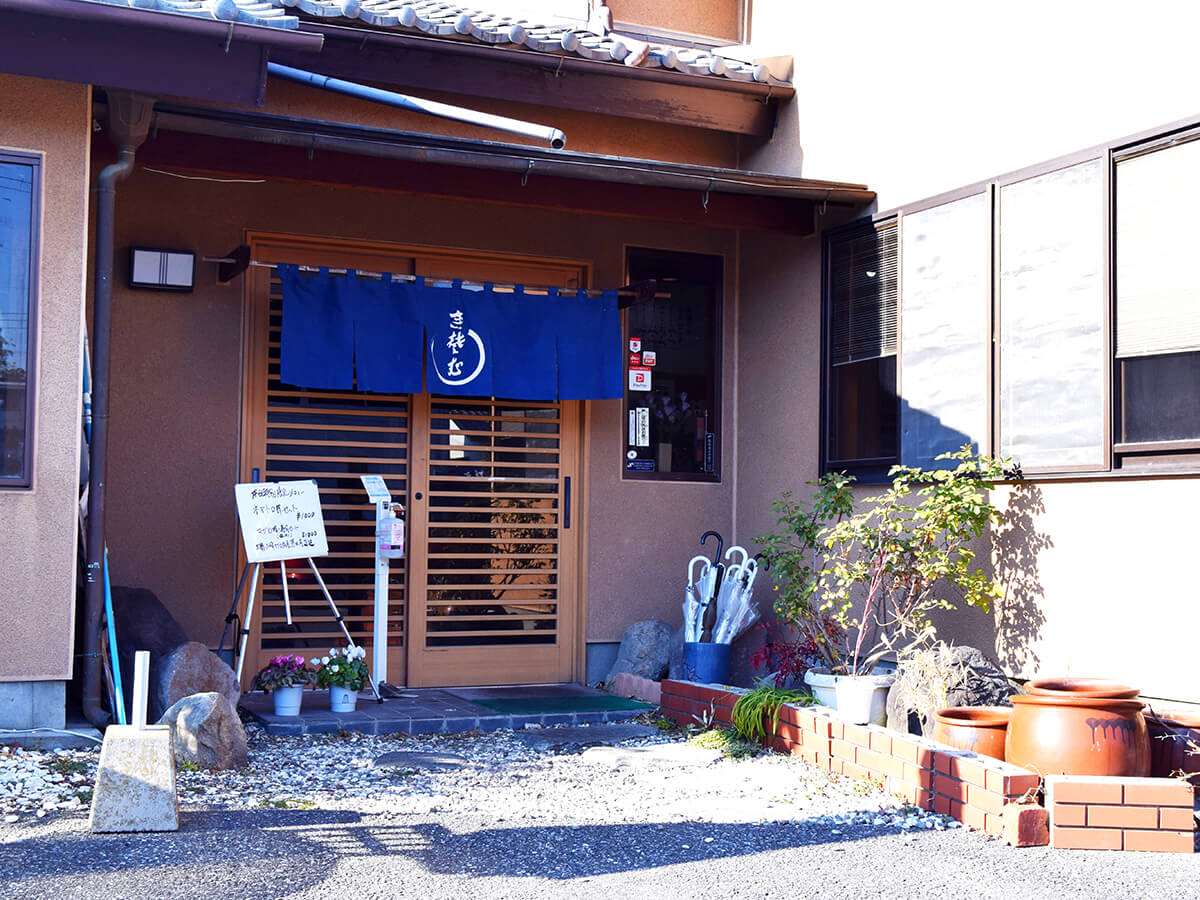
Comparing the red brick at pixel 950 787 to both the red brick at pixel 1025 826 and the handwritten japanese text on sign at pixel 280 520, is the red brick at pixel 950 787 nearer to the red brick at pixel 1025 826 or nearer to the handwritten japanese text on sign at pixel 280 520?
the red brick at pixel 1025 826

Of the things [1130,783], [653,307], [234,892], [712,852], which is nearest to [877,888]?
[712,852]

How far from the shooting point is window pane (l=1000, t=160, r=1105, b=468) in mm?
6289

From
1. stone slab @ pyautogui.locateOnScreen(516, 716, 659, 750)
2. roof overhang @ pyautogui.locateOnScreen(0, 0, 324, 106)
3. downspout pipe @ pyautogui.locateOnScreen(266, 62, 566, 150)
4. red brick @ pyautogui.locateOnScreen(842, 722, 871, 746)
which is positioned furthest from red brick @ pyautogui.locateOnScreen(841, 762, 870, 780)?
roof overhang @ pyautogui.locateOnScreen(0, 0, 324, 106)

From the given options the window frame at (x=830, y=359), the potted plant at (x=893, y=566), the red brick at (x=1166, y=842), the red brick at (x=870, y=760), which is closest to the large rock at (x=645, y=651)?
the potted plant at (x=893, y=566)

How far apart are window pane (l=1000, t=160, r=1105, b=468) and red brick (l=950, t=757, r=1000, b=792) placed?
198 centimetres

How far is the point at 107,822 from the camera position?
451 cm

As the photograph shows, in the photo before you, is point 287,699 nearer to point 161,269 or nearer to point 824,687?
point 161,269

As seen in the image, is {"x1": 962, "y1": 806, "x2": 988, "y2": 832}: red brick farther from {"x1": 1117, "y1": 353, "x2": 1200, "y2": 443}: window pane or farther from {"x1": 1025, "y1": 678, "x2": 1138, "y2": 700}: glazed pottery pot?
{"x1": 1117, "y1": 353, "x2": 1200, "y2": 443}: window pane

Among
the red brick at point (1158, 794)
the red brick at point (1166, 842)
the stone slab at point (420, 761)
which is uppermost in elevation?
the red brick at point (1158, 794)

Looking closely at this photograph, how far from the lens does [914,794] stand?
5.20 meters

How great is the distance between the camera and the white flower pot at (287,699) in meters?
6.96

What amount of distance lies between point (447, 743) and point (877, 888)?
3.11 m

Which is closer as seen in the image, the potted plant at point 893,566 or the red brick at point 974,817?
the red brick at point 974,817

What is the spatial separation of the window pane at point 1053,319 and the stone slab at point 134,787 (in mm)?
4525
